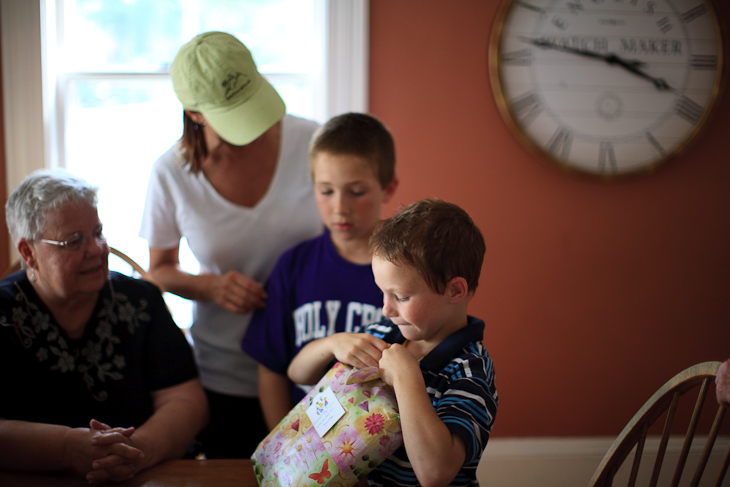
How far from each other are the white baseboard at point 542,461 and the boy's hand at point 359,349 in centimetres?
190

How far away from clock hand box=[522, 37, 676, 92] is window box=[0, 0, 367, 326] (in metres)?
0.77

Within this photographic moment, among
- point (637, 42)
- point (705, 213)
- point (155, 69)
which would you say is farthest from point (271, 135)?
point (705, 213)

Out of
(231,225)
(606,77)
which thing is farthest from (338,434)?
(606,77)

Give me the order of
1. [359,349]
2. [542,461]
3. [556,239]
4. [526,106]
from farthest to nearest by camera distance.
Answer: [542,461] → [556,239] → [526,106] → [359,349]

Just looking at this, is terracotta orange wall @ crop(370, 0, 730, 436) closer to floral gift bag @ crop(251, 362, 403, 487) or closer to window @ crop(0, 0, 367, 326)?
window @ crop(0, 0, 367, 326)

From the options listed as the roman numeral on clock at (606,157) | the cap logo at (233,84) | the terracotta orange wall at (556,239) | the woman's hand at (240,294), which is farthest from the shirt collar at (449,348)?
the roman numeral on clock at (606,157)

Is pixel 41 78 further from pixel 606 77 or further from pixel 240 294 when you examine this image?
pixel 606 77

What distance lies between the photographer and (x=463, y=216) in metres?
1.03

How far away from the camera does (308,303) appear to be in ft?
4.58

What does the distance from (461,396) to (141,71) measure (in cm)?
223

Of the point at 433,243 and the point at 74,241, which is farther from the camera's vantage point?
the point at 74,241

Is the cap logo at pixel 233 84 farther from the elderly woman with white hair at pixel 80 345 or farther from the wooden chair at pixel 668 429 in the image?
the wooden chair at pixel 668 429

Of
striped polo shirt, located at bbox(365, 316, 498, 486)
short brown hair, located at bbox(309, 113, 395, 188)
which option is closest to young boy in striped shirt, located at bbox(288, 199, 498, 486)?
striped polo shirt, located at bbox(365, 316, 498, 486)

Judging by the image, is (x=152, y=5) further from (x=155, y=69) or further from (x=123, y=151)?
(x=123, y=151)
